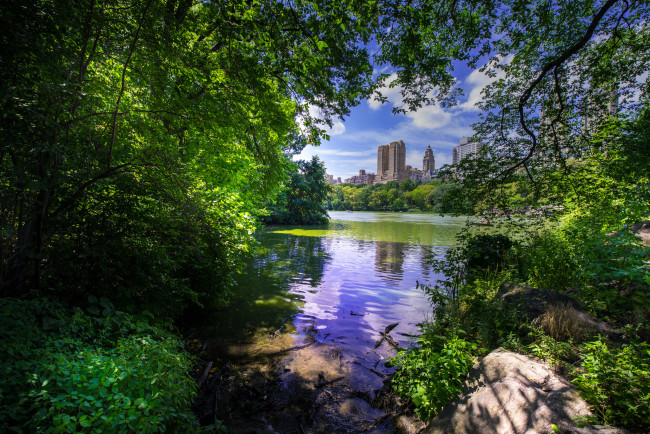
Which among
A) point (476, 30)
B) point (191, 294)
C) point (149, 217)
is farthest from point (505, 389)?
point (476, 30)

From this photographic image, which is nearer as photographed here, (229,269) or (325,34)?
(325,34)

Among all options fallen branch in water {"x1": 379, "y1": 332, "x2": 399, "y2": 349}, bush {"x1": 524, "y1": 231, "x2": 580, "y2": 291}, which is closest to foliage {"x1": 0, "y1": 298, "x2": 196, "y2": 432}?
fallen branch in water {"x1": 379, "y1": 332, "x2": 399, "y2": 349}

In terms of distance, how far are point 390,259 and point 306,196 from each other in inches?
1033

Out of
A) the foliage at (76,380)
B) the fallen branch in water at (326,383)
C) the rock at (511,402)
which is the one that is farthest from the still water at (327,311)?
the foliage at (76,380)

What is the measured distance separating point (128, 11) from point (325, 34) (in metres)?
3.31

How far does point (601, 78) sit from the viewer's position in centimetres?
607

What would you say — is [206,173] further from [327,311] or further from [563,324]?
[563,324]

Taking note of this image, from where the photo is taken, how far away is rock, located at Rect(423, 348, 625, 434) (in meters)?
2.39

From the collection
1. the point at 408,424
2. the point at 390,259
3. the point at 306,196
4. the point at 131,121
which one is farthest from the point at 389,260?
the point at 306,196

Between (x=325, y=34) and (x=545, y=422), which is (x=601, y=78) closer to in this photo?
(x=325, y=34)

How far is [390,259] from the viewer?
15734 millimetres

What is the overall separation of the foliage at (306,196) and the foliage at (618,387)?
35769 mm

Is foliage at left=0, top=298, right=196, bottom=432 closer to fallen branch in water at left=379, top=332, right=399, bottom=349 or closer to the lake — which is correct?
the lake

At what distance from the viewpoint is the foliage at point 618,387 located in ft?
6.68
